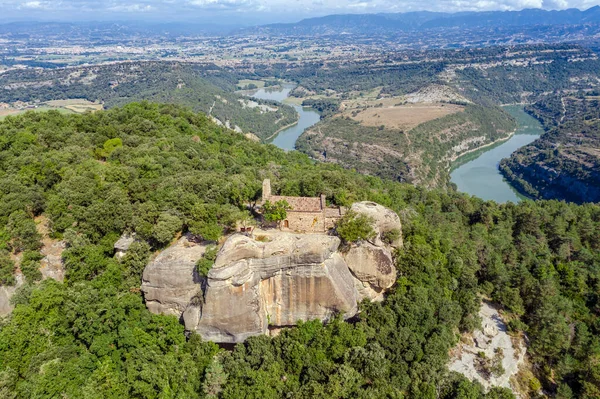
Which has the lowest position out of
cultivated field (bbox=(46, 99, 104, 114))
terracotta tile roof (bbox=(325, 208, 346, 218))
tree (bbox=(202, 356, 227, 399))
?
cultivated field (bbox=(46, 99, 104, 114))

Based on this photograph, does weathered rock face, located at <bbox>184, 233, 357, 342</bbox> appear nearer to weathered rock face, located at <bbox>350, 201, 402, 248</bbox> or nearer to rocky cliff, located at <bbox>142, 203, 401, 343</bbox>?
rocky cliff, located at <bbox>142, 203, 401, 343</bbox>

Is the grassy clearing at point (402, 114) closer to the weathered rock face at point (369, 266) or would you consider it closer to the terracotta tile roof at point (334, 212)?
the terracotta tile roof at point (334, 212)

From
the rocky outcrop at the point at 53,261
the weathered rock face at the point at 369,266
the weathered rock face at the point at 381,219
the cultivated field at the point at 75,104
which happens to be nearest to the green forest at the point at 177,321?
the rocky outcrop at the point at 53,261

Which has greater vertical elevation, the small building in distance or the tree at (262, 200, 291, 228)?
the tree at (262, 200, 291, 228)

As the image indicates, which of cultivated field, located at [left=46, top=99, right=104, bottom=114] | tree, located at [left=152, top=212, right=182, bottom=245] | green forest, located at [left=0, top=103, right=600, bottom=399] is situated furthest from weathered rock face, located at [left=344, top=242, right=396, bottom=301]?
cultivated field, located at [left=46, top=99, right=104, bottom=114]

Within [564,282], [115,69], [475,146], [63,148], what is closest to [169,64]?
[115,69]
